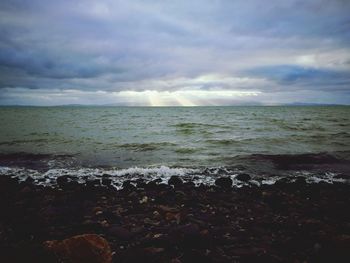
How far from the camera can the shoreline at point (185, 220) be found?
4.75m

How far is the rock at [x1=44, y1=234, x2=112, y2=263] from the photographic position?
13.4 feet

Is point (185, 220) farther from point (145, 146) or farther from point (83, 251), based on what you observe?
point (145, 146)

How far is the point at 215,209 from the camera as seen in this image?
284 inches

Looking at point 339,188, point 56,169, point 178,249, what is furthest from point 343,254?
point 56,169

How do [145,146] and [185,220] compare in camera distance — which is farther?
[145,146]

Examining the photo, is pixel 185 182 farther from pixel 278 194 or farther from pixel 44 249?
pixel 44 249

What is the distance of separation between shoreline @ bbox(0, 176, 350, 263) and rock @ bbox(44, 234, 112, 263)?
15 cm

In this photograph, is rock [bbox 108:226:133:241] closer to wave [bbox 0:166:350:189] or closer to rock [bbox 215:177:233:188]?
Result: wave [bbox 0:166:350:189]

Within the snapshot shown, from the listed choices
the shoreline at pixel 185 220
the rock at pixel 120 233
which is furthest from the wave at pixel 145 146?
the rock at pixel 120 233

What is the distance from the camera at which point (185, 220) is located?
6.36m

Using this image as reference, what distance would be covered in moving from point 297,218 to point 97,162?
1068cm

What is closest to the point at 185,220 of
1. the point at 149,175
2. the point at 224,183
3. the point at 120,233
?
the point at 120,233

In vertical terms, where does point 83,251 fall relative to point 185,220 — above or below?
above

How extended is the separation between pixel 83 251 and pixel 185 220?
9.21 feet
